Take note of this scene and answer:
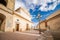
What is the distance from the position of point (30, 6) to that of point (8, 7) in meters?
8.78

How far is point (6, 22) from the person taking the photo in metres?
11.2

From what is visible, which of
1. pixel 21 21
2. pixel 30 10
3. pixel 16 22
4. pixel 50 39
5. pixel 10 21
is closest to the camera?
pixel 50 39

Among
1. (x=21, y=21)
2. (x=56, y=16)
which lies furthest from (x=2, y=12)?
(x=56, y=16)

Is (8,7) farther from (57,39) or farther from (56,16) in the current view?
(57,39)

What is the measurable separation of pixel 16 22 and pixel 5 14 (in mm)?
2800

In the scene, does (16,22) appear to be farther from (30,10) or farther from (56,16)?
(30,10)

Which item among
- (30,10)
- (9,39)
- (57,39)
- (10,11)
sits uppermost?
(30,10)

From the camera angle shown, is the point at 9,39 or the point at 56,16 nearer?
the point at 9,39

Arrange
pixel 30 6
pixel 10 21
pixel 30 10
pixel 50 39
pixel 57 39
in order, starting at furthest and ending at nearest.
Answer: pixel 30 10 < pixel 30 6 < pixel 10 21 < pixel 50 39 < pixel 57 39

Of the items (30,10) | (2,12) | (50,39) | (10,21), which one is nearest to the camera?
(50,39)

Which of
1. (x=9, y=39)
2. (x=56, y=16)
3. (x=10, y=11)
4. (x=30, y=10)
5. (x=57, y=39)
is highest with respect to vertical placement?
(x=30, y=10)

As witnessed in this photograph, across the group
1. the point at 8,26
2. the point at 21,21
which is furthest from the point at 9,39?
the point at 21,21

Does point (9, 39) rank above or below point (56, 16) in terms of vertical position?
below

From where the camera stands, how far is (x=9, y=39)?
5.75 metres
